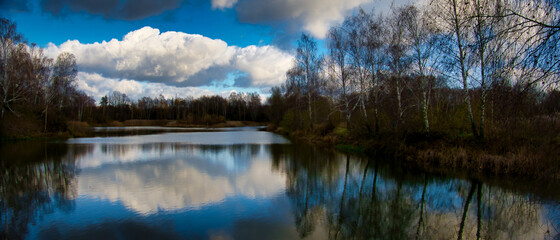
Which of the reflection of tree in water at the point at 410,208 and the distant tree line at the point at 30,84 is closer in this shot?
the reflection of tree in water at the point at 410,208

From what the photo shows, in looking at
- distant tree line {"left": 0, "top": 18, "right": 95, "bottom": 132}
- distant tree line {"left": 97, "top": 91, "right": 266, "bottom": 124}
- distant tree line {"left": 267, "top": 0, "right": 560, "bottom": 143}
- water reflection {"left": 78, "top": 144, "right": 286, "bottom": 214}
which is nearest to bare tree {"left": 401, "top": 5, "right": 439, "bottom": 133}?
distant tree line {"left": 267, "top": 0, "right": 560, "bottom": 143}

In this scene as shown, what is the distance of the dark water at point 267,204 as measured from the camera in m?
6.07

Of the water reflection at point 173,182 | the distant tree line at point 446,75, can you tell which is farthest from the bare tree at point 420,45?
the water reflection at point 173,182

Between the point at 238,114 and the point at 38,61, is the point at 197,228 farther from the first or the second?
the point at 238,114

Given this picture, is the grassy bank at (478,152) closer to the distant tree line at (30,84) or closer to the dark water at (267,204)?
the dark water at (267,204)

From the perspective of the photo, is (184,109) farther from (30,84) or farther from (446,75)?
(446,75)

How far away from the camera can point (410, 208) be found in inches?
306

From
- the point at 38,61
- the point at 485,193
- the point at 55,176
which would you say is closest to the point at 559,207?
the point at 485,193

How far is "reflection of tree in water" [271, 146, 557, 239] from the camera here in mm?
6145

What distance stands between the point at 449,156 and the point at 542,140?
3165 mm

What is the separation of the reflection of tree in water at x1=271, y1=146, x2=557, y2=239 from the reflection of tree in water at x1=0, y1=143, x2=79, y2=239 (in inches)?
220

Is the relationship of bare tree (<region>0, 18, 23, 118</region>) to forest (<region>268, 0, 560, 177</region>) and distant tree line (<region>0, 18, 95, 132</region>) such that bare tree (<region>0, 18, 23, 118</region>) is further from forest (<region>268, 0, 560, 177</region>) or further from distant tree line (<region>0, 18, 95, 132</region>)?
forest (<region>268, 0, 560, 177</region>)

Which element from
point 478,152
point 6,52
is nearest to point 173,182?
point 478,152

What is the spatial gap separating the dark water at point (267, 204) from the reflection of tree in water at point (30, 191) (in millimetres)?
28
